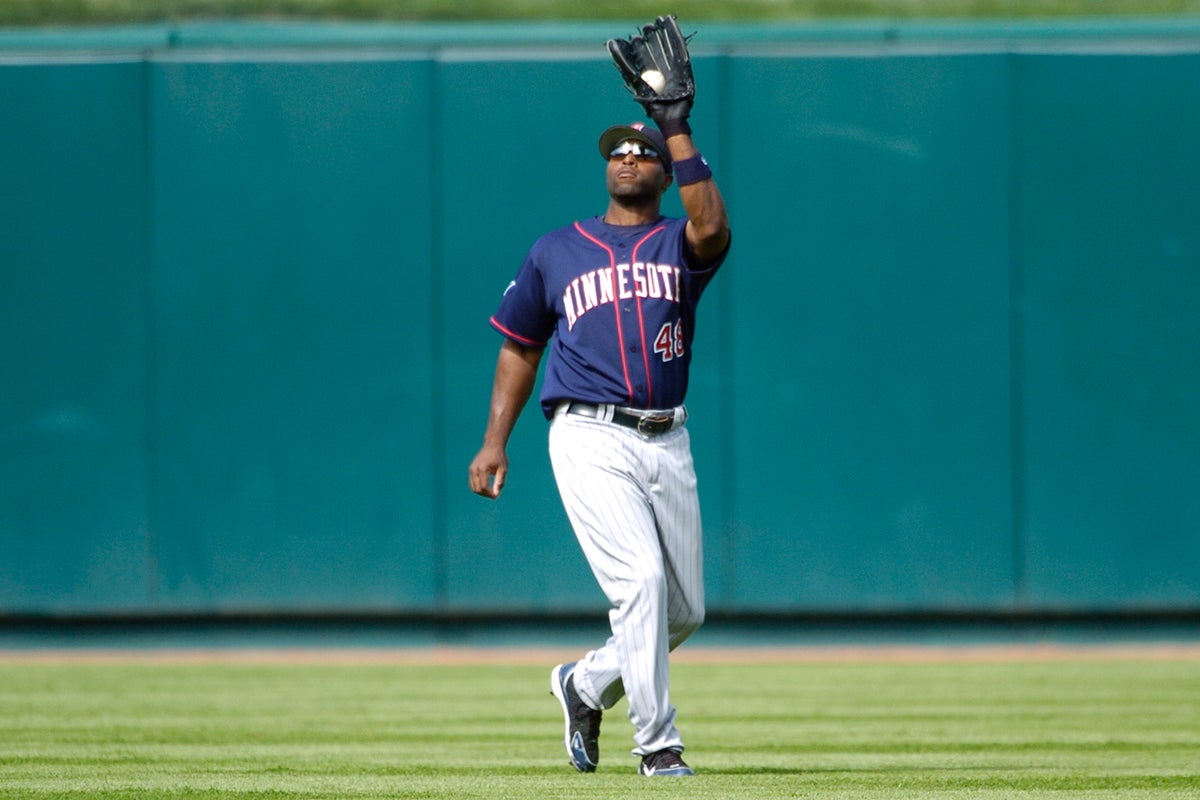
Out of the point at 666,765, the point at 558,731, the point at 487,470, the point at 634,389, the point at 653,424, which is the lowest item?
the point at 558,731

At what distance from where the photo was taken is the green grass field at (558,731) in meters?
4.59

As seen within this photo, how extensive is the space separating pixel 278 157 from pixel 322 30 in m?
0.87

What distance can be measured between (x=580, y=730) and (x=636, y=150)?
1.71 meters

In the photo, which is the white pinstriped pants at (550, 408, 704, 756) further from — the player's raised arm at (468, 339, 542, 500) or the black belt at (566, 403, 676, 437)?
the player's raised arm at (468, 339, 542, 500)

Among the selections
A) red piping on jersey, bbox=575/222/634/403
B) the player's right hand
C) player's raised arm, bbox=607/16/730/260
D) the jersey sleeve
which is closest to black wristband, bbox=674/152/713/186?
player's raised arm, bbox=607/16/730/260

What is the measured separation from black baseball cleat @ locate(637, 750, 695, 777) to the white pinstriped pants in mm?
24

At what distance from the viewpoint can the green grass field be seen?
15.0 feet

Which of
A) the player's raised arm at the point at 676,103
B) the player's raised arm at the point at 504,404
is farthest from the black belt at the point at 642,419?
the player's raised arm at the point at 676,103

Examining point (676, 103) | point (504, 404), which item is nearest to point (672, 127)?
point (676, 103)

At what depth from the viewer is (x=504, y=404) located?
5.14 metres

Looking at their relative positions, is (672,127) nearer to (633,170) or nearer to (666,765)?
(633,170)

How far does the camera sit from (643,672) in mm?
4719

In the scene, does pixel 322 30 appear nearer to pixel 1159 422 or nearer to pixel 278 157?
pixel 278 157

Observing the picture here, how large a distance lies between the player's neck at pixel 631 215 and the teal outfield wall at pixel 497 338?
509 cm
